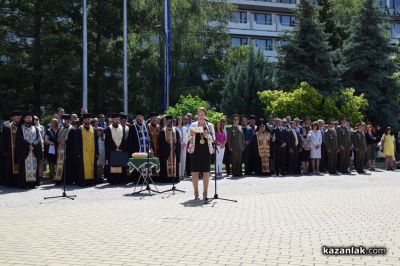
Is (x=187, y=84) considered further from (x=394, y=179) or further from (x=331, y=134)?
(x=394, y=179)

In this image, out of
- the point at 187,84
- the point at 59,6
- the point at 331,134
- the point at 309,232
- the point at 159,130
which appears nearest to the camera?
the point at 309,232

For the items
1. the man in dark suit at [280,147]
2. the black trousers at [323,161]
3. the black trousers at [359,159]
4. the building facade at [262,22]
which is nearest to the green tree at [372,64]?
the black trousers at [359,159]

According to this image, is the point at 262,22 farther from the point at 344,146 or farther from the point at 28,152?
the point at 28,152

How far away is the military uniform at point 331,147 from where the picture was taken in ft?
70.4

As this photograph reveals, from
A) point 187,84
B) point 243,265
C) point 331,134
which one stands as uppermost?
point 187,84

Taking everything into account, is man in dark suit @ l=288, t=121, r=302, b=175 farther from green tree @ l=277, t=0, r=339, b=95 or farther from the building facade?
the building facade

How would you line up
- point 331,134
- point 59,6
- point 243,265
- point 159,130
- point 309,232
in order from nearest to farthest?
point 243,265 < point 309,232 < point 159,130 < point 331,134 < point 59,6

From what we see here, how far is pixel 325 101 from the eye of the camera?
28.6m

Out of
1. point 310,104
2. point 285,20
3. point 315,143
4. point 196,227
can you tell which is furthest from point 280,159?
point 285,20

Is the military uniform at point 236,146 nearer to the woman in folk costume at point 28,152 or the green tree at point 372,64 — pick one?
the woman in folk costume at point 28,152

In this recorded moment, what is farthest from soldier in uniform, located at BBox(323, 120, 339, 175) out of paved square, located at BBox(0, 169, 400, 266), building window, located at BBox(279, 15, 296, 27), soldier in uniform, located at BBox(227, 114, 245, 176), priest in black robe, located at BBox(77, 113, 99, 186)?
building window, located at BBox(279, 15, 296, 27)

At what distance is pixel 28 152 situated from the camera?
51.8ft

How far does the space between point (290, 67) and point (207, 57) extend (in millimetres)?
12378

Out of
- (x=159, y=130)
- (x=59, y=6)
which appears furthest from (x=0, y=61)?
(x=159, y=130)
